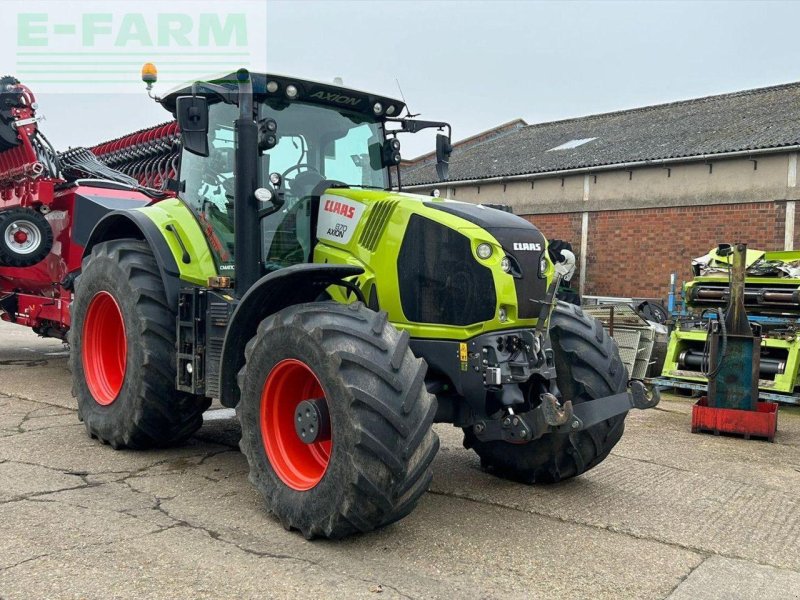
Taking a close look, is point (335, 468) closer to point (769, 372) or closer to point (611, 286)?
point (769, 372)

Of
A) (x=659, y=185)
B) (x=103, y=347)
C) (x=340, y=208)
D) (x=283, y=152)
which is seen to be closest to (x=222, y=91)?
(x=283, y=152)

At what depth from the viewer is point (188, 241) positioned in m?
5.11

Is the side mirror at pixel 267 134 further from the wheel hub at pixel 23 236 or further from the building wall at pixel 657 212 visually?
the building wall at pixel 657 212

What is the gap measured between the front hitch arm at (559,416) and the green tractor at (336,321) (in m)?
0.01

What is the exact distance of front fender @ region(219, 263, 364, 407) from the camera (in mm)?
3965

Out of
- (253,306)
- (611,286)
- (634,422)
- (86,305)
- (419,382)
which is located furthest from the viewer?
(611,286)

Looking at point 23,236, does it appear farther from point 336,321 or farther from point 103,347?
point 336,321

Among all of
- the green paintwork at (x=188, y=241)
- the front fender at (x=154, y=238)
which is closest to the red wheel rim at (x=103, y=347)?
the front fender at (x=154, y=238)

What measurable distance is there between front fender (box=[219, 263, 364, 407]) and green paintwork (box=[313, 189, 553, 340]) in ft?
0.84

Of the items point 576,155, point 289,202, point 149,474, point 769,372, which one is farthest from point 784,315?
point 576,155

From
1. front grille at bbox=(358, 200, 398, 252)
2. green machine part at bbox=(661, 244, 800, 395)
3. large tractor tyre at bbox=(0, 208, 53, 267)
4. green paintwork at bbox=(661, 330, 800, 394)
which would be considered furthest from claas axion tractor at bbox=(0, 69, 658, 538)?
green machine part at bbox=(661, 244, 800, 395)

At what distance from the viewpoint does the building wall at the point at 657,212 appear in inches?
612

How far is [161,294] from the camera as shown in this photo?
5.15 meters

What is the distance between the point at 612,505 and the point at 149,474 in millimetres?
2833
